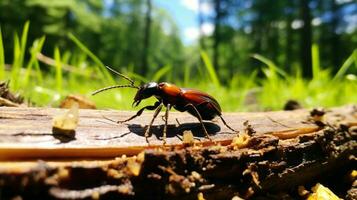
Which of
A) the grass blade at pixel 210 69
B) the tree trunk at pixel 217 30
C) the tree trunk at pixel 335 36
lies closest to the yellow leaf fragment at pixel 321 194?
the grass blade at pixel 210 69

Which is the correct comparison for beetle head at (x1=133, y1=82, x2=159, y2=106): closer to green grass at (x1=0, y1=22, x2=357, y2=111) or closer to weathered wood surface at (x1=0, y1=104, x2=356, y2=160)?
weathered wood surface at (x1=0, y1=104, x2=356, y2=160)

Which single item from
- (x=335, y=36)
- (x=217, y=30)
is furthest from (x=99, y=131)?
(x=217, y=30)

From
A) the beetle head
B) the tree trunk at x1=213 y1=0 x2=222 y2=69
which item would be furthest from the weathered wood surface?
the tree trunk at x1=213 y1=0 x2=222 y2=69

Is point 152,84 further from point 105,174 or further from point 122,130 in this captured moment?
point 105,174

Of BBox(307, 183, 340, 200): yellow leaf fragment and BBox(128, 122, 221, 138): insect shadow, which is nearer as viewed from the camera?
BBox(128, 122, 221, 138): insect shadow

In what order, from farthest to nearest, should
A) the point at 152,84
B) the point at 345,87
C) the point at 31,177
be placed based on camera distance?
the point at 345,87 < the point at 152,84 < the point at 31,177

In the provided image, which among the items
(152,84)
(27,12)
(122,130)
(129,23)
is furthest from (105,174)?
(129,23)

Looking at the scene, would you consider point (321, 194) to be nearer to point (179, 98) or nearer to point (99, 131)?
point (179, 98)
